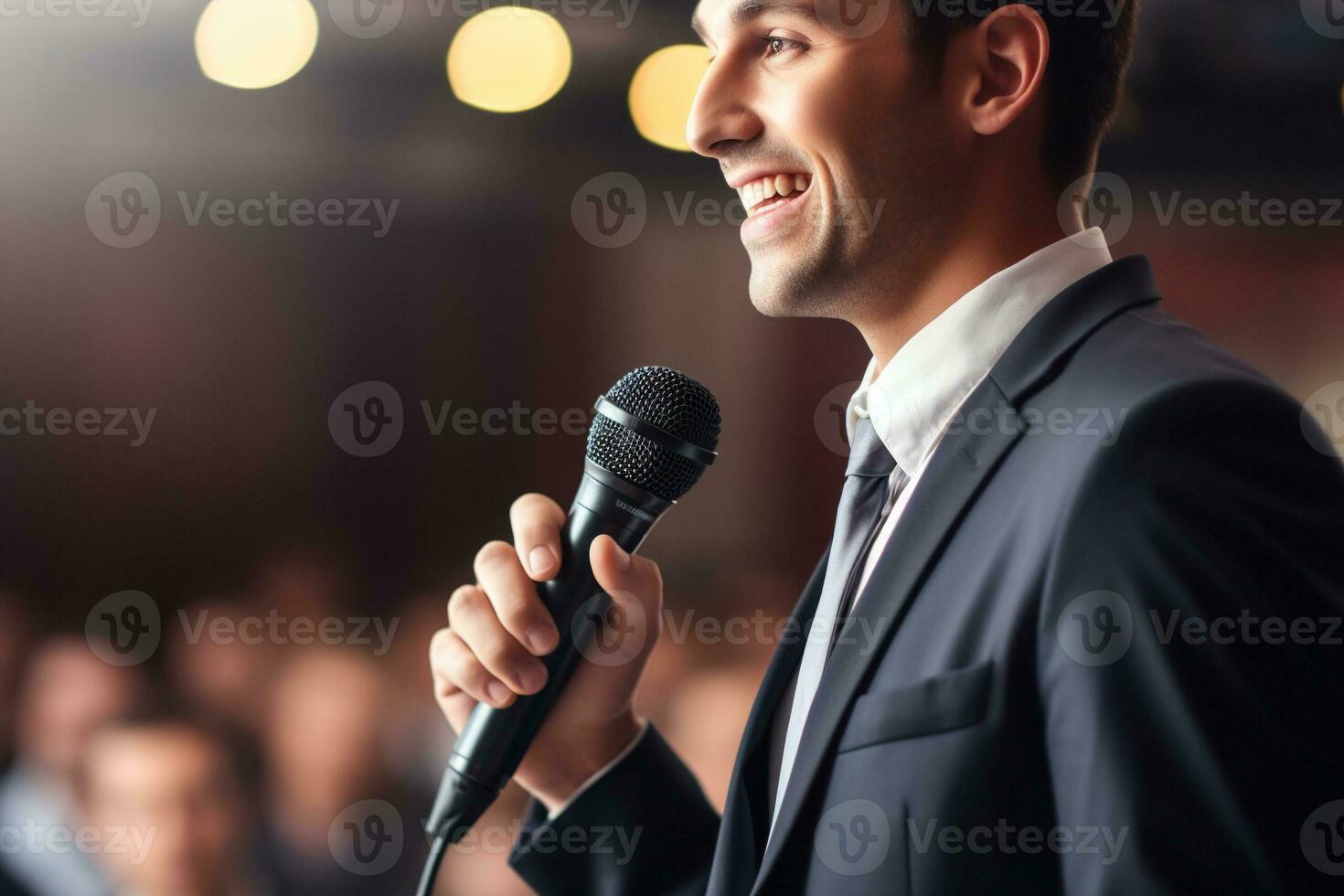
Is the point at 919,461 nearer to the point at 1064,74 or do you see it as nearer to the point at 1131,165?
the point at 1064,74

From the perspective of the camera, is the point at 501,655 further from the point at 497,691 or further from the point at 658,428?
the point at 658,428

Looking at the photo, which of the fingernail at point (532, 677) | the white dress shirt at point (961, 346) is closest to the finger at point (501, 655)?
the fingernail at point (532, 677)

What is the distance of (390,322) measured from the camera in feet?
12.5

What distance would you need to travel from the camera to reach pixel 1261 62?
2.80m

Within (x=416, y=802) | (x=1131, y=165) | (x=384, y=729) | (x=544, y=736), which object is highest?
→ (x=1131, y=165)

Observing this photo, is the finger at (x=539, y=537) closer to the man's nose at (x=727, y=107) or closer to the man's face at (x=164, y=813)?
the man's nose at (x=727, y=107)

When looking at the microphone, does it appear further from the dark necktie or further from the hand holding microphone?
the dark necktie

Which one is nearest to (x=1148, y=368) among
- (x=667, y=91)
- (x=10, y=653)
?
(x=667, y=91)

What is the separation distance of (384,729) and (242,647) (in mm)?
692

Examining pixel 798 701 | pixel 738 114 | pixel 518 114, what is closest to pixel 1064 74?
pixel 738 114

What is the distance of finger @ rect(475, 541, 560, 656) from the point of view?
0.84 m

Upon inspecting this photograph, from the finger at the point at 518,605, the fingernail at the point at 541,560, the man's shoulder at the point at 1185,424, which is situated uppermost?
the man's shoulder at the point at 1185,424

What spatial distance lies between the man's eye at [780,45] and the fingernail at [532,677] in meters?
0.55

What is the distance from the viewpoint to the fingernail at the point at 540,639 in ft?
2.75
